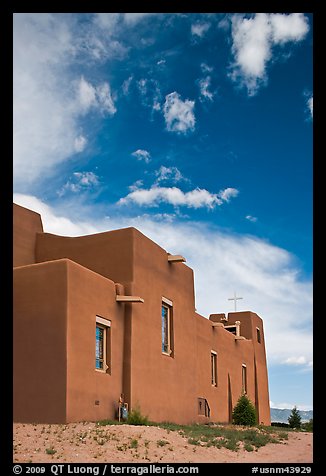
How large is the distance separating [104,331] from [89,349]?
1268mm

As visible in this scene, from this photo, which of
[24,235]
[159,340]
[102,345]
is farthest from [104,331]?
[24,235]

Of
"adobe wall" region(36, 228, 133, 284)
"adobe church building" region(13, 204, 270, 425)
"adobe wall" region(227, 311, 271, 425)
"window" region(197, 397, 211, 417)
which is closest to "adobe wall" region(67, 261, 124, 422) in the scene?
"adobe church building" region(13, 204, 270, 425)

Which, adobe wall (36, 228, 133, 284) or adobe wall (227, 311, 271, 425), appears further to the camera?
adobe wall (227, 311, 271, 425)

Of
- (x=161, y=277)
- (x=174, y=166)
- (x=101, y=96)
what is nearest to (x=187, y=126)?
(x=174, y=166)

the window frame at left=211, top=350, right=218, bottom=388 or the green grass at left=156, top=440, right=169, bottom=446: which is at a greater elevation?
the window frame at left=211, top=350, right=218, bottom=388

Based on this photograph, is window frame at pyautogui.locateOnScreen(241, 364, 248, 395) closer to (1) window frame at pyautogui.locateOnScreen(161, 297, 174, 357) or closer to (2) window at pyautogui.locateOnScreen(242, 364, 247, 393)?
A: (2) window at pyautogui.locateOnScreen(242, 364, 247, 393)

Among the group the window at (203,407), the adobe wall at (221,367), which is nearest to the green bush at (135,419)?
the window at (203,407)

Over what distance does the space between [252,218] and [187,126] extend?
220 inches

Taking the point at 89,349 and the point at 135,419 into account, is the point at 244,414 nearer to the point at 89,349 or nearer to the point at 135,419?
the point at 135,419

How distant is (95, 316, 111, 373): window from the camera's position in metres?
17.2

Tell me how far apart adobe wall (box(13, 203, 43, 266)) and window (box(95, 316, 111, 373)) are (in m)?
3.98

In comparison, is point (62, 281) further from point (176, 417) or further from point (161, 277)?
point (176, 417)

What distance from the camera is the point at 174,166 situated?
90.0ft
